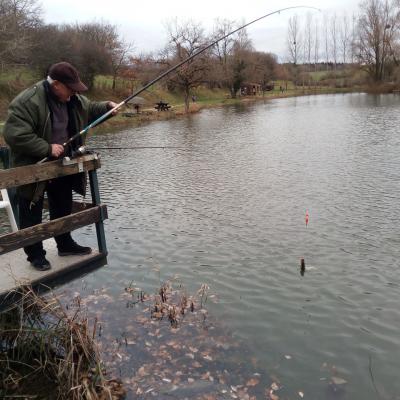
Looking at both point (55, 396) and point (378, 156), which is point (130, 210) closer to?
point (55, 396)

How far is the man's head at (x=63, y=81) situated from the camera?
5359 millimetres

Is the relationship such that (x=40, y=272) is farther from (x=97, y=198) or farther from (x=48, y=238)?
(x=97, y=198)

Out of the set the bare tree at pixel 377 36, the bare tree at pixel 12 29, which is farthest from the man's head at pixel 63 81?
the bare tree at pixel 377 36

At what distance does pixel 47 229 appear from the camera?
5.52 m

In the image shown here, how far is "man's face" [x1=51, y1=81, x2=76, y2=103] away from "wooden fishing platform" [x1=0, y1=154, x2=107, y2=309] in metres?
0.78

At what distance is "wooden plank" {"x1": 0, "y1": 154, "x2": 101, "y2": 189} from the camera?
16.6 ft

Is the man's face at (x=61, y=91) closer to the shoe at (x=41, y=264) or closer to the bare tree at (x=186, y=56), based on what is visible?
the shoe at (x=41, y=264)

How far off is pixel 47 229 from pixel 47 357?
1.56 meters

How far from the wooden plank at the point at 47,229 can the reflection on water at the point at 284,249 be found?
2152mm

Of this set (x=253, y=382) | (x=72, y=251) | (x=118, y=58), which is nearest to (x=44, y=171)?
(x=72, y=251)

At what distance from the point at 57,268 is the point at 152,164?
54.4 ft

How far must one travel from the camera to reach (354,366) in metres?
6.31

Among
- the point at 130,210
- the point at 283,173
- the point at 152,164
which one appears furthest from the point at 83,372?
the point at 152,164

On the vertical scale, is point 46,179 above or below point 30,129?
below
